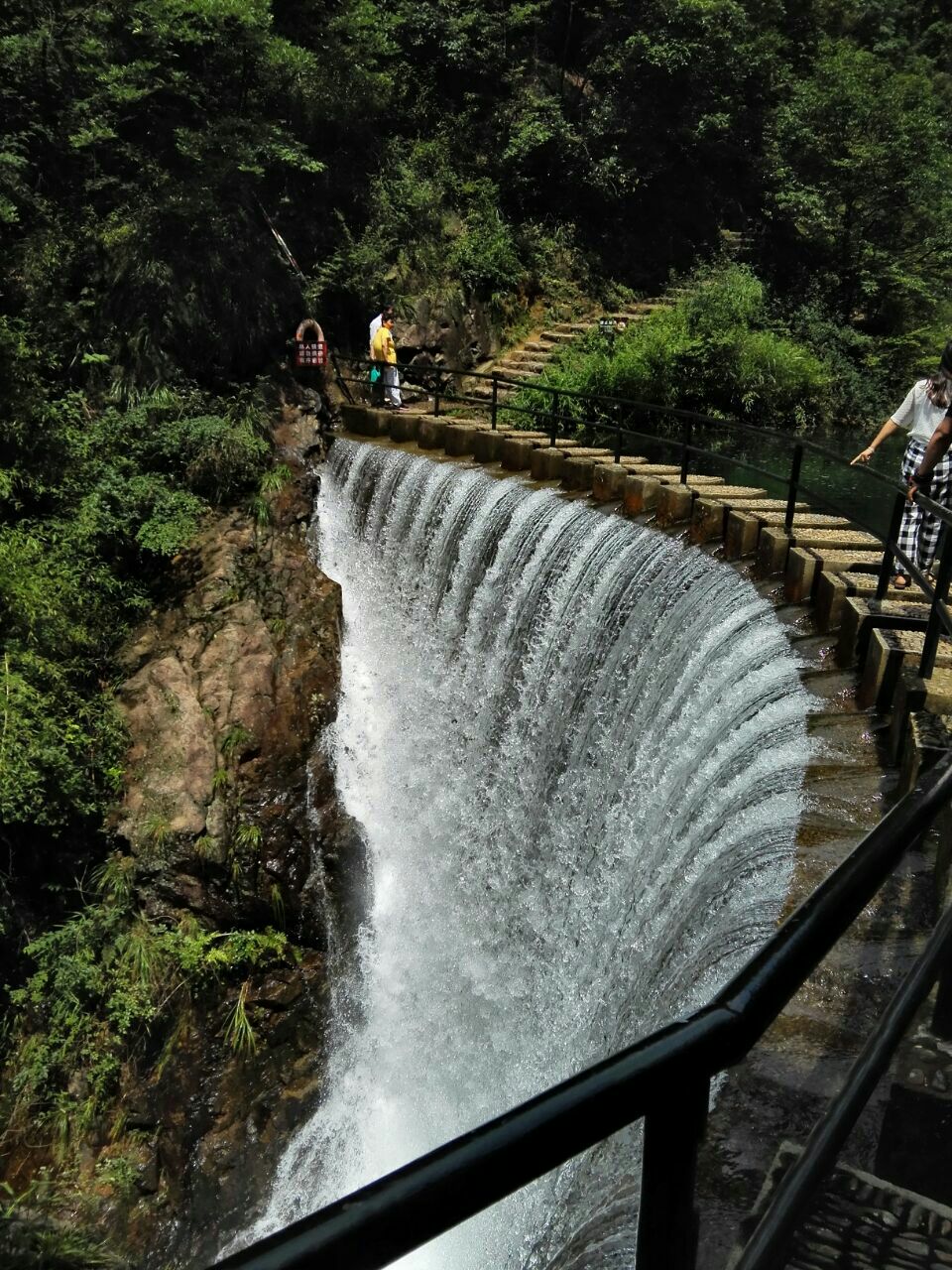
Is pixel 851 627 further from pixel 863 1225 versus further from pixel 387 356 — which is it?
pixel 387 356

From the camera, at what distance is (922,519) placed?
252 inches

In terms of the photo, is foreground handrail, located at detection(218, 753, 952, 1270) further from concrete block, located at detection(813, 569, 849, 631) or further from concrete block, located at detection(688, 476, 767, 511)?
concrete block, located at detection(688, 476, 767, 511)

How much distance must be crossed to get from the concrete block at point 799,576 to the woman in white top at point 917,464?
2.00ft

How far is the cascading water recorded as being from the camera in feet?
18.3

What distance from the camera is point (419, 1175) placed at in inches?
28.9

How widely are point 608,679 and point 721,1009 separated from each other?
742 cm

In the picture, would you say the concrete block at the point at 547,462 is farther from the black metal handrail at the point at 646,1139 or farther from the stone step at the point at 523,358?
the black metal handrail at the point at 646,1139

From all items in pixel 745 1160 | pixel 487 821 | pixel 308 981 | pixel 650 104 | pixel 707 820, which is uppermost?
pixel 650 104


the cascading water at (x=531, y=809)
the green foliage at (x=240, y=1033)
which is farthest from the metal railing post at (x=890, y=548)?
the green foliage at (x=240, y=1033)

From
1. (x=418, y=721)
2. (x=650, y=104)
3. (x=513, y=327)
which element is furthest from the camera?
(x=650, y=104)

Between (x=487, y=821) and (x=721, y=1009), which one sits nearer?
(x=721, y=1009)

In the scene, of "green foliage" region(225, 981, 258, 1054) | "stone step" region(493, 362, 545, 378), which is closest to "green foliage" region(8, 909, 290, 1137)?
"green foliage" region(225, 981, 258, 1054)

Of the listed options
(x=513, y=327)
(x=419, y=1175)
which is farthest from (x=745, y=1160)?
(x=513, y=327)

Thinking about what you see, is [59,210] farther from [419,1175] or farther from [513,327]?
[419,1175]
